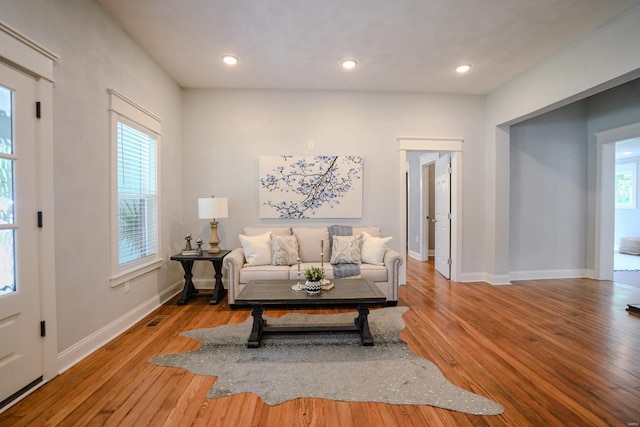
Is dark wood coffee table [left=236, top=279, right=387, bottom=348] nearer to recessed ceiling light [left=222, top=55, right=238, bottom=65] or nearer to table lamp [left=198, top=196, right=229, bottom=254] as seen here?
table lamp [left=198, top=196, right=229, bottom=254]

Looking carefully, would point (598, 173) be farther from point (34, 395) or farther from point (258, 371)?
point (34, 395)

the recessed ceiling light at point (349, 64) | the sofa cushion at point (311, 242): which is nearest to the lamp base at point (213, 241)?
the sofa cushion at point (311, 242)

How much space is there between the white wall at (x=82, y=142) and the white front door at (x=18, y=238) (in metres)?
0.17

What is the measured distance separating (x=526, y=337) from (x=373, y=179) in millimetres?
2595

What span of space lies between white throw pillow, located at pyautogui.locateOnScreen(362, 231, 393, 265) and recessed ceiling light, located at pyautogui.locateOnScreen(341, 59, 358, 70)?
218 centimetres

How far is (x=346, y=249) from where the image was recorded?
3658 mm

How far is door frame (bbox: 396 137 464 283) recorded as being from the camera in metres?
4.26

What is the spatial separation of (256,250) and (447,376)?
2408 millimetres

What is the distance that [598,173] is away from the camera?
173 inches

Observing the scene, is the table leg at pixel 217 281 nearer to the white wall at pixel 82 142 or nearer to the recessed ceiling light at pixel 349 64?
the white wall at pixel 82 142

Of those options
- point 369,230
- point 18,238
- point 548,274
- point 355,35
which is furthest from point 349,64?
point 548,274

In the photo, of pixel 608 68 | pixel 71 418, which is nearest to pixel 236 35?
pixel 71 418

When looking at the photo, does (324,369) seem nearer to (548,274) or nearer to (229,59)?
(229,59)

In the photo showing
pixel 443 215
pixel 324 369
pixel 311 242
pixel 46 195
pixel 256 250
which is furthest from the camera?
pixel 443 215
